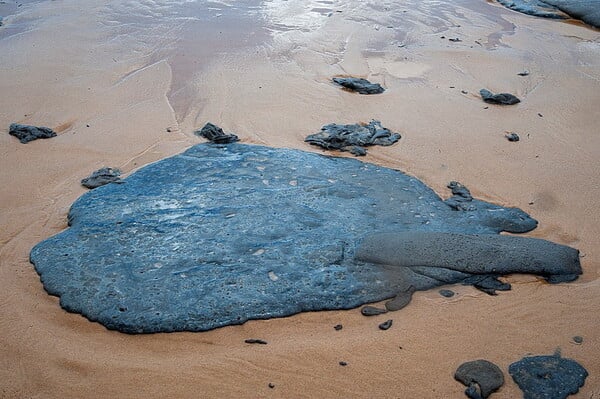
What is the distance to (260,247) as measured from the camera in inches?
129

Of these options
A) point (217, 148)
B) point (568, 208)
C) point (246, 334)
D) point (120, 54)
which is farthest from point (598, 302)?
point (120, 54)

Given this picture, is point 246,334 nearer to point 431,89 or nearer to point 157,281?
point 157,281

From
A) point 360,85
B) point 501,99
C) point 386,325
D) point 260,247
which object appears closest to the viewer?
point 386,325

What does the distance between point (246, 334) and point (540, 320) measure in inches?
64.1

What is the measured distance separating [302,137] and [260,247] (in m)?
1.94

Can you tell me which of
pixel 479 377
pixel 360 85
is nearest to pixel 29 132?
pixel 360 85

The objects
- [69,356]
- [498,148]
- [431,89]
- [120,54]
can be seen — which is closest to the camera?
[69,356]

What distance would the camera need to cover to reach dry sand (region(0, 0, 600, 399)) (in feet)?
8.52

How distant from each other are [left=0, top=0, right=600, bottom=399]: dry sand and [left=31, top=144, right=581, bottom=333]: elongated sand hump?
12 centimetres

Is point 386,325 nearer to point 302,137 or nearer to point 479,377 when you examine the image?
point 479,377

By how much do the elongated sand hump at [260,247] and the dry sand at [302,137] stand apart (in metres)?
0.12

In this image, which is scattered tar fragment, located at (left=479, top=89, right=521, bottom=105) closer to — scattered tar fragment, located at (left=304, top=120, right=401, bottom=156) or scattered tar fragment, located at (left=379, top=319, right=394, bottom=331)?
scattered tar fragment, located at (left=304, top=120, right=401, bottom=156)

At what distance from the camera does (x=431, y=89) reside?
6152 mm

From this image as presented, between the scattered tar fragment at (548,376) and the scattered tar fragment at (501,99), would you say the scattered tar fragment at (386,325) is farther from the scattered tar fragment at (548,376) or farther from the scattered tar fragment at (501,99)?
the scattered tar fragment at (501,99)
